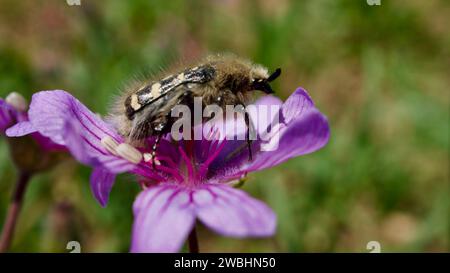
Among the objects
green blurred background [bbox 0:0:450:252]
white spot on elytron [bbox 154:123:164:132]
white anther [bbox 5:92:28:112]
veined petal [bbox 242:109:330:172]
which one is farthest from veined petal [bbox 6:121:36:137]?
green blurred background [bbox 0:0:450:252]

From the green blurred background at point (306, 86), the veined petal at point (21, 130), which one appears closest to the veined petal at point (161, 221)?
the veined petal at point (21, 130)

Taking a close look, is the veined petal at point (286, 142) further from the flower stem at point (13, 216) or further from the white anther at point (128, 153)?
the flower stem at point (13, 216)

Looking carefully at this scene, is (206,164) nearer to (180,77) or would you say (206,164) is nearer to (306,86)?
(180,77)

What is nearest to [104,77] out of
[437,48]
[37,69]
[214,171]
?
[37,69]

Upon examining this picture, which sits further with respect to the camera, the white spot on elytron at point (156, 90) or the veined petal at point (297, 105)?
the veined petal at point (297, 105)

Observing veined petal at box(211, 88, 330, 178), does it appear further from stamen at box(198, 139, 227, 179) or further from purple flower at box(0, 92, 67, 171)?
purple flower at box(0, 92, 67, 171)

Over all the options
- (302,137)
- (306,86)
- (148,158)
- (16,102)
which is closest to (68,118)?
(148,158)
